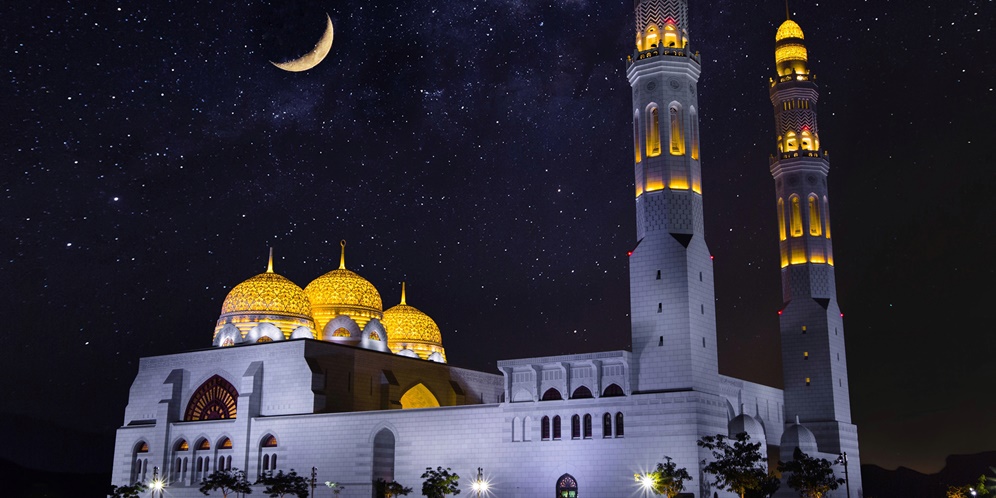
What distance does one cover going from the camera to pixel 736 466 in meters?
44.7

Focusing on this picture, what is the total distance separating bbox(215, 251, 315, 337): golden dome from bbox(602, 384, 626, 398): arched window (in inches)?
986

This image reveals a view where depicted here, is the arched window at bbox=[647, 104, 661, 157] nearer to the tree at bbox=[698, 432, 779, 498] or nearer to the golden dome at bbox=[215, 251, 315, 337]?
the tree at bbox=[698, 432, 779, 498]

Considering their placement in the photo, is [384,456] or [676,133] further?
[384,456]

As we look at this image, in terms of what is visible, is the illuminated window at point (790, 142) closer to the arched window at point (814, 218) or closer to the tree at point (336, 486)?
the arched window at point (814, 218)

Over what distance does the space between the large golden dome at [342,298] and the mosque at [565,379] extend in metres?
0.14

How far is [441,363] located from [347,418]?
49.5 ft

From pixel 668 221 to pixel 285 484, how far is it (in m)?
24.3

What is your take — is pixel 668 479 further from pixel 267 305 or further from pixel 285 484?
pixel 267 305

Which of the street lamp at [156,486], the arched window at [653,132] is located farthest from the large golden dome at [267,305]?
the arched window at [653,132]

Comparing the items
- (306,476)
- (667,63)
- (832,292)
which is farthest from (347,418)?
(832,292)

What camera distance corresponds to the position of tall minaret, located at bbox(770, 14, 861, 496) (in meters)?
62.3

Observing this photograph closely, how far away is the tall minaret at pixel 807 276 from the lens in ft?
205

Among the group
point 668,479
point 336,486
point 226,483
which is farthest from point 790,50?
point 226,483

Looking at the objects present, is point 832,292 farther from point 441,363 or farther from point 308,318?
point 308,318
